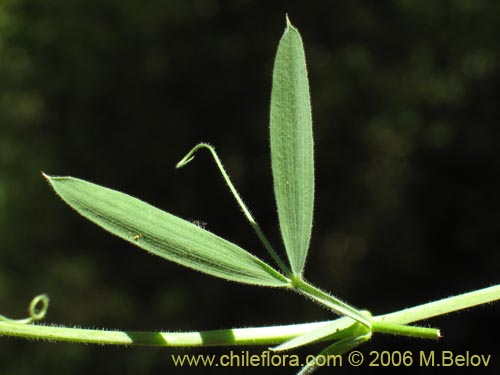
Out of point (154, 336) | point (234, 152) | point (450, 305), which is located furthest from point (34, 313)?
point (234, 152)

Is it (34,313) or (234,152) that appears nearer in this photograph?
(34,313)

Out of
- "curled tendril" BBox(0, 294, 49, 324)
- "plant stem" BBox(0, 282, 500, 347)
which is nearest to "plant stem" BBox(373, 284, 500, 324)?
"plant stem" BBox(0, 282, 500, 347)

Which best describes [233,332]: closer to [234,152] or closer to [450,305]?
[450,305]

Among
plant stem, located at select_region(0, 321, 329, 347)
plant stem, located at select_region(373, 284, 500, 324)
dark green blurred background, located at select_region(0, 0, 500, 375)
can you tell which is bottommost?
plant stem, located at select_region(0, 321, 329, 347)

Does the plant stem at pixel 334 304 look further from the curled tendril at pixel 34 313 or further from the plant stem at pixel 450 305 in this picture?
the curled tendril at pixel 34 313

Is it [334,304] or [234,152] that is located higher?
[234,152]

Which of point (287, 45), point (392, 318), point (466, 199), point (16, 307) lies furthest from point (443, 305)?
point (16, 307)

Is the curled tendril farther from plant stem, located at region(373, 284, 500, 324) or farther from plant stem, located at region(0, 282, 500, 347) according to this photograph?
plant stem, located at region(373, 284, 500, 324)

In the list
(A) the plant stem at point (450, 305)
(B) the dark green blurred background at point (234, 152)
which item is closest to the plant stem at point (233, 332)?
(A) the plant stem at point (450, 305)
